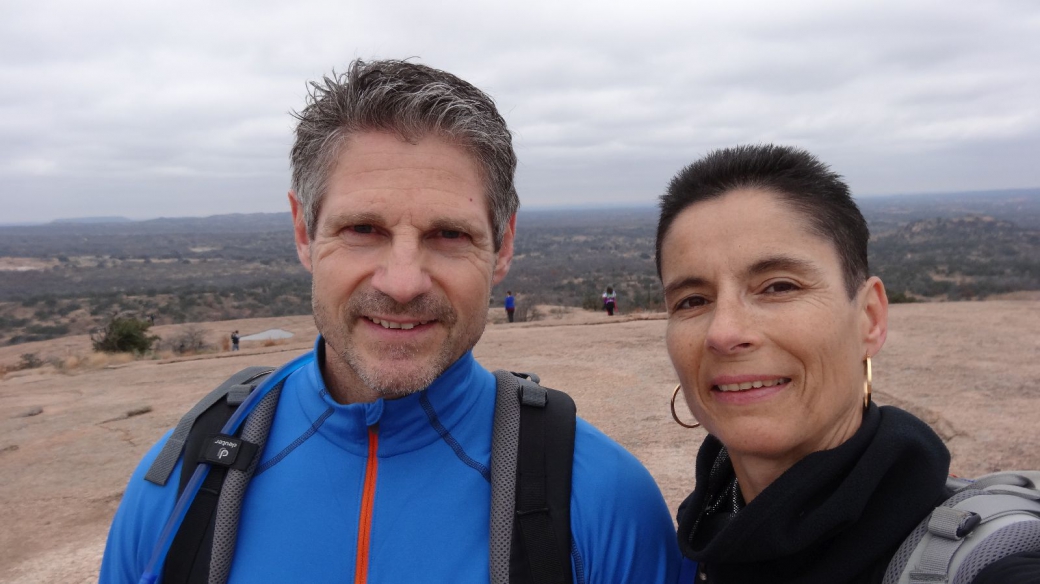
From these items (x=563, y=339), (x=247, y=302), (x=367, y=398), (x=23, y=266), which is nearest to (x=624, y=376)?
(x=563, y=339)

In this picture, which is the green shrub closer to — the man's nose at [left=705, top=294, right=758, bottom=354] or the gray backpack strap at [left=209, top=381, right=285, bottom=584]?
the gray backpack strap at [left=209, top=381, right=285, bottom=584]

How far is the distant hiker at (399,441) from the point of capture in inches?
65.1

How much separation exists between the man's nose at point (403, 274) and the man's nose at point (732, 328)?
0.73 metres

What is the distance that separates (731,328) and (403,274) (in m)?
0.82

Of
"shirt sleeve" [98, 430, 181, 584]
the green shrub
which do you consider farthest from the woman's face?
the green shrub

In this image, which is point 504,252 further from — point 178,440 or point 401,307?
point 178,440

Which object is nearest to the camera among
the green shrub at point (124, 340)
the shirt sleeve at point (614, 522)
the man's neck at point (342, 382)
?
the shirt sleeve at point (614, 522)

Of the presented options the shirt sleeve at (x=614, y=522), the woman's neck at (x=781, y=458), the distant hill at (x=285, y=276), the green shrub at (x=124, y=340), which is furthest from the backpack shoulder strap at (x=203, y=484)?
the green shrub at (x=124, y=340)

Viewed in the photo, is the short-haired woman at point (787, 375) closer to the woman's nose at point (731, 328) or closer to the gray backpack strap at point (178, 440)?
the woman's nose at point (731, 328)

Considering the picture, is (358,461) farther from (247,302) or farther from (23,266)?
(23,266)

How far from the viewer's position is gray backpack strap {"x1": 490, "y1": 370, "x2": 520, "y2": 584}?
1.58 meters

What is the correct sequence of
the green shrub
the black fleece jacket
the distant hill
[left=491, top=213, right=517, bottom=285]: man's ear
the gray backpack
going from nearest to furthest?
the gray backpack < the black fleece jacket < [left=491, top=213, right=517, bottom=285]: man's ear < the green shrub < the distant hill

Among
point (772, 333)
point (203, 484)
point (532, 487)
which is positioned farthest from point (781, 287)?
point (203, 484)

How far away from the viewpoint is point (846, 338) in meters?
1.62
